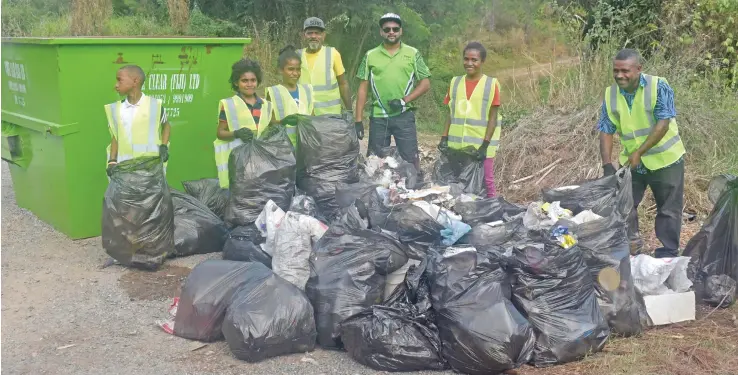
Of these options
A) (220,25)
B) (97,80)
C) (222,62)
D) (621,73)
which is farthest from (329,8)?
(621,73)

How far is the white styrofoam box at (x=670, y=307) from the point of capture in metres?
4.33

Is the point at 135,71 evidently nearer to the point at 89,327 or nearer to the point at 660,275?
the point at 89,327

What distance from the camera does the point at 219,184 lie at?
20.0ft

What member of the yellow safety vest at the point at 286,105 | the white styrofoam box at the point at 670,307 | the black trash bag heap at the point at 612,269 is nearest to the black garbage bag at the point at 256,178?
the yellow safety vest at the point at 286,105

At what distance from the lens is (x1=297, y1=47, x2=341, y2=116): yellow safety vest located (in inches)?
244

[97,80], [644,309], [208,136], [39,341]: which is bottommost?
[39,341]

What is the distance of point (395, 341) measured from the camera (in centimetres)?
379

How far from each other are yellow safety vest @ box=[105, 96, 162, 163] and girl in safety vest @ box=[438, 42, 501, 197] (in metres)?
→ 2.13

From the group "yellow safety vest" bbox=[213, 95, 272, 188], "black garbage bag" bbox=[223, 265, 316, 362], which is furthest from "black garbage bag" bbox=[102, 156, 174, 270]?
"black garbage bag" bbox=[223, 265, 316, 362]

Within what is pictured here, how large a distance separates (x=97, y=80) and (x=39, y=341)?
224 cm

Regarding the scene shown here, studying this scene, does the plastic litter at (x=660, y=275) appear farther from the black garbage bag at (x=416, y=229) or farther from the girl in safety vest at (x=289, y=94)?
the girl in safety vest at (x=289, y=94)

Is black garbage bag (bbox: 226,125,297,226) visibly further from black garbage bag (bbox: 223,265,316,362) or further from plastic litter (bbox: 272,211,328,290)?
black garbage bag (bbox: 223,265,316,362)

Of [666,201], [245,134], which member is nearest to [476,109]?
[666,201]

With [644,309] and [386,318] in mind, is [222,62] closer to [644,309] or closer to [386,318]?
[386,318]
